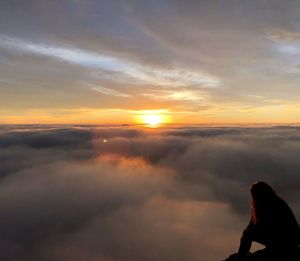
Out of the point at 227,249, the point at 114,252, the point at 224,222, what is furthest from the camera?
the point at 224,222

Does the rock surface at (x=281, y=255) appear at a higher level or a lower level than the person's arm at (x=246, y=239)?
lower

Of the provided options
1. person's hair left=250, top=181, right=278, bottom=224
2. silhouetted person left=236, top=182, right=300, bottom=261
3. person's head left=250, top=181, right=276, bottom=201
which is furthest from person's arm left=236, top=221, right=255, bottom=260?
person's head left=250, top=181, right=276, bottom=201

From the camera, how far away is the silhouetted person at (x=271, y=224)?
689 centimetres

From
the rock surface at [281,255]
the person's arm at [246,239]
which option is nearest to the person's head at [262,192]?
the person's arm at [246,239]

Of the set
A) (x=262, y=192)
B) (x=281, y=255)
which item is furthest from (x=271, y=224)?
(x=281, y=255)

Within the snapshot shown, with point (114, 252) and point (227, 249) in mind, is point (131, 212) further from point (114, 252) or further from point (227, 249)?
point (227, 249)

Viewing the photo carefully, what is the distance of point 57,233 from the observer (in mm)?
145875

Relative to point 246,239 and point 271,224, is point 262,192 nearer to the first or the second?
point 271,224

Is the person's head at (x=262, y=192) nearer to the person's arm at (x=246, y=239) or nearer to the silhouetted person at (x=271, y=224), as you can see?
the silhouetted person at (x=271, y=224)

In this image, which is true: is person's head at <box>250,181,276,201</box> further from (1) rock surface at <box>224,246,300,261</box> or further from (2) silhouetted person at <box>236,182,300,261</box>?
(1) rock surface at <box>224,246,300,261</box>

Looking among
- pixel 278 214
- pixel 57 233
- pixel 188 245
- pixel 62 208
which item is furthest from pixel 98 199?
pixel 278 214

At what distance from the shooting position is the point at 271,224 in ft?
23.0

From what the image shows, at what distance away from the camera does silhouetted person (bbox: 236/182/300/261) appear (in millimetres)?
6891

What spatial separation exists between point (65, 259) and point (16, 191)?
82.8 m
